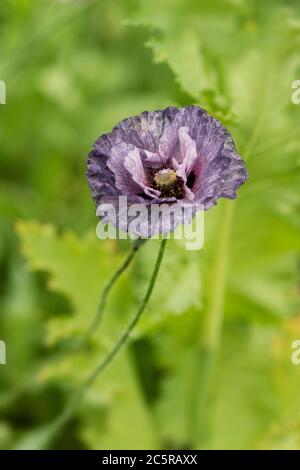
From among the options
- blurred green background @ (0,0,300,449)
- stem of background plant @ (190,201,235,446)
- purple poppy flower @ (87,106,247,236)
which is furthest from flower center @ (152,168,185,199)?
stem of background plant @ (190,201,235,446)

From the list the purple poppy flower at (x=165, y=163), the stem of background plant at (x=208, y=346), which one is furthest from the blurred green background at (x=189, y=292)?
the purple poppy flower at (x=165, y=163)

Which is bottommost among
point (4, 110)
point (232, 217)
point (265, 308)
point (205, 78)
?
point (265, 308)

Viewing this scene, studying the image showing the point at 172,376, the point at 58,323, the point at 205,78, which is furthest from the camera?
the point at 172,376

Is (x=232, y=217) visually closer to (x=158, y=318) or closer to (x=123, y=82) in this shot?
(x=158, y=318)

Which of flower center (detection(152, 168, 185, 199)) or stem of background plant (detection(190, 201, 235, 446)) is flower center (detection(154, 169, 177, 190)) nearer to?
flower center (detection(152, 168, 185, 199))

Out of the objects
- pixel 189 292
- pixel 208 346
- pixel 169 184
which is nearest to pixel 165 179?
pixel 169 184

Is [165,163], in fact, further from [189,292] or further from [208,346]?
[208,346]

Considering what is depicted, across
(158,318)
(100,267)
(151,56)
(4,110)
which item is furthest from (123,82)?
(158,318)
